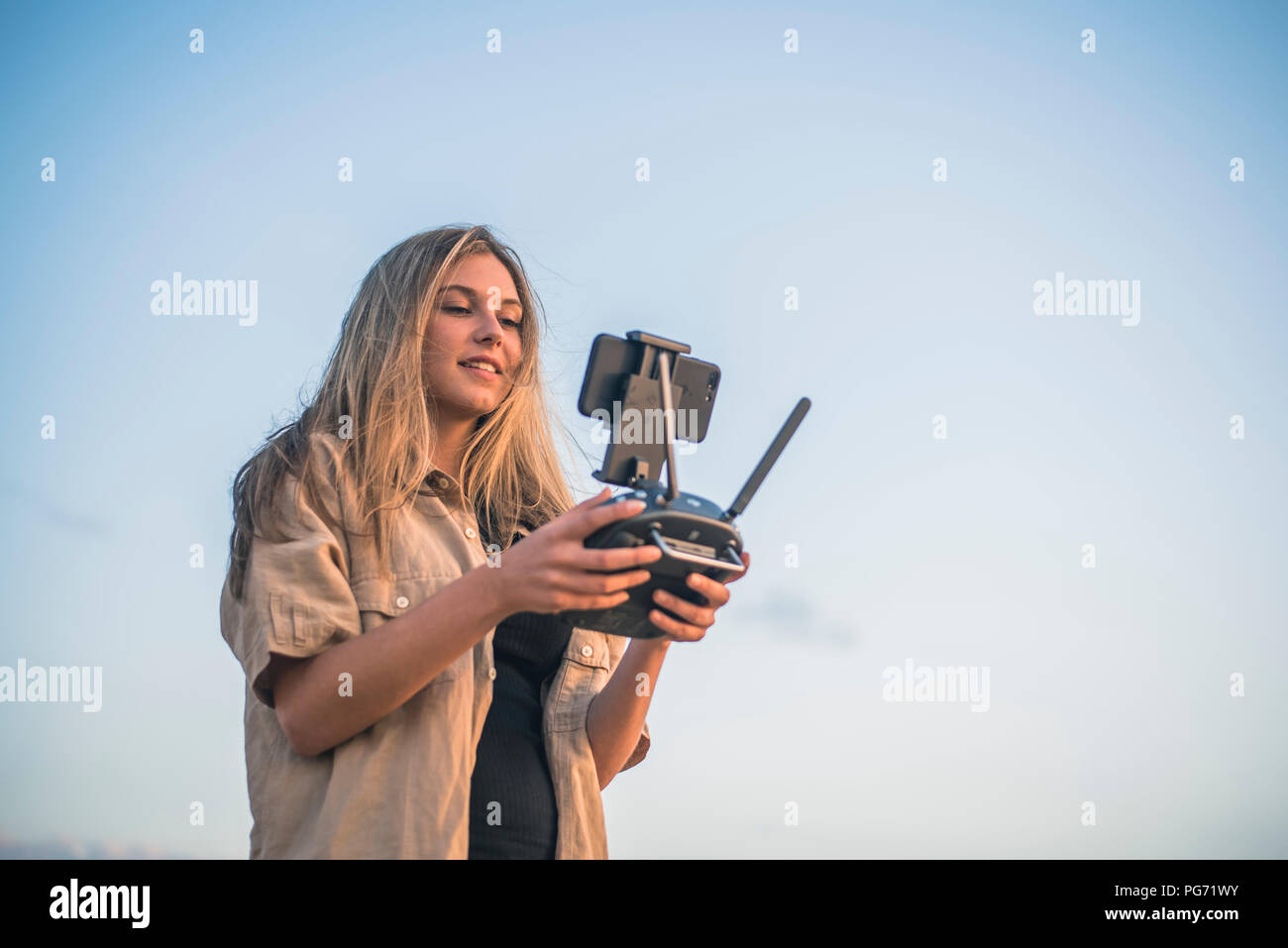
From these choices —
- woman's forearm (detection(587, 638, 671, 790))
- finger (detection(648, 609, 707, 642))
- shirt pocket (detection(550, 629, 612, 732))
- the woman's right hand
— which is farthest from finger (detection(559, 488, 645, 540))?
shirt pocket (detection(550, 629, 612, 732))

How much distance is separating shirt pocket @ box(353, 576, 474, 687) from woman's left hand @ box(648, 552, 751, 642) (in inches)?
20.3

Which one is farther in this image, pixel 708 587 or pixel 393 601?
pixel 393 601

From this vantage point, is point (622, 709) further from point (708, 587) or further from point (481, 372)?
point (481, 372)

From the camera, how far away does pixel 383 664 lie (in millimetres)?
2195

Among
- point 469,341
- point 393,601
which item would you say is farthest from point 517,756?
point 469,341

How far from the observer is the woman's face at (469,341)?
9.66ft

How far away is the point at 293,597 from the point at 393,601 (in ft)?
0.88

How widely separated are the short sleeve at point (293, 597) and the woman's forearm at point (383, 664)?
0.16 feet

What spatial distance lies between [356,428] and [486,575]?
2.75ft

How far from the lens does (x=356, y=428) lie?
109 inches

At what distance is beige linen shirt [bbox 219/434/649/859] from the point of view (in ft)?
7.40

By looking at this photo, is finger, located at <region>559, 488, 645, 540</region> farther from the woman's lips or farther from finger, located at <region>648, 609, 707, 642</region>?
the woman's lips

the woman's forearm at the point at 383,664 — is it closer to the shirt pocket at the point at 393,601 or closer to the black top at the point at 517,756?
the shirt pocket at the point at 393,601
